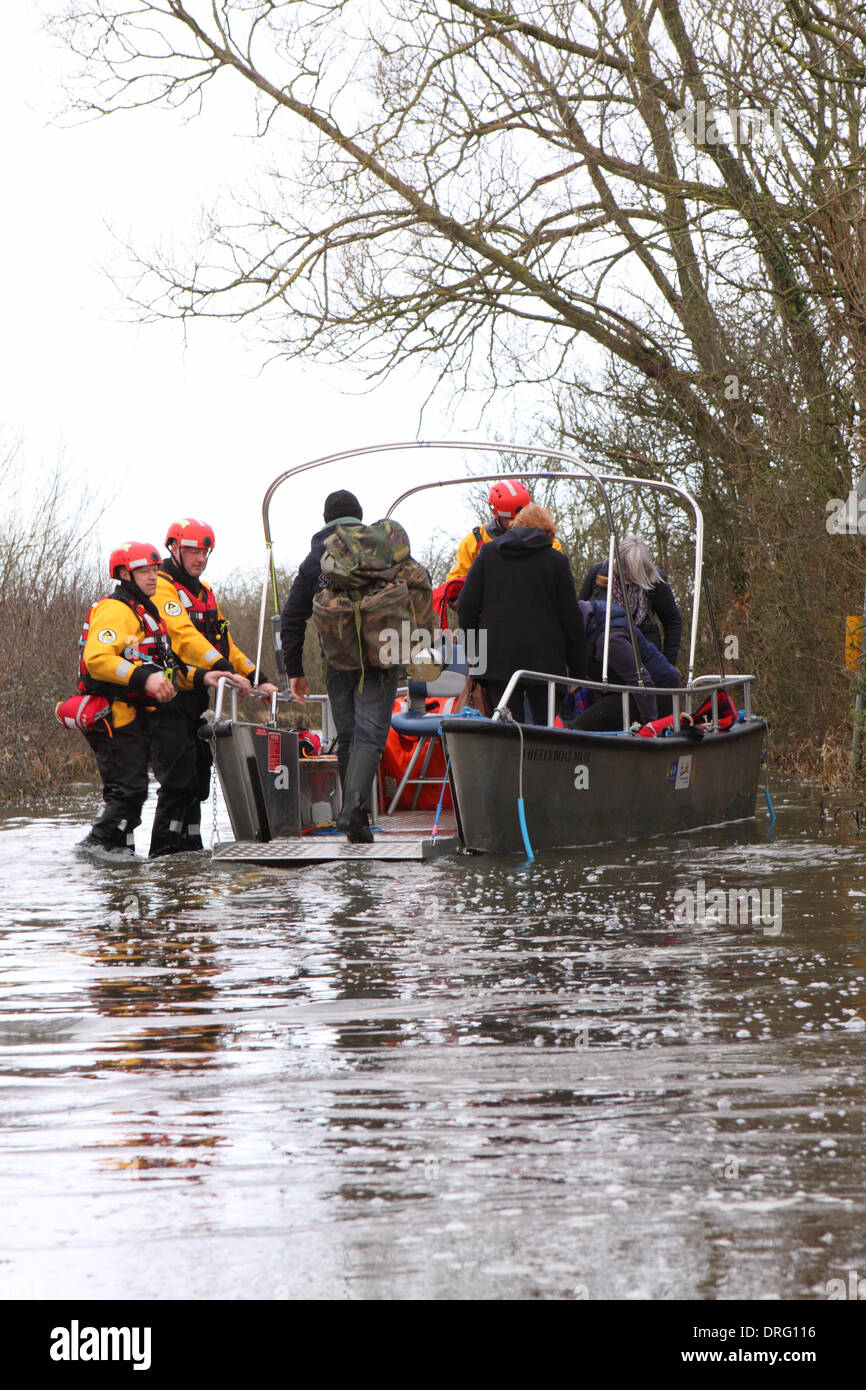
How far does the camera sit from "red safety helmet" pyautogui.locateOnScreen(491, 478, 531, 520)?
32.4 feet

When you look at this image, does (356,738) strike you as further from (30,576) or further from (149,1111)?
(30,576)

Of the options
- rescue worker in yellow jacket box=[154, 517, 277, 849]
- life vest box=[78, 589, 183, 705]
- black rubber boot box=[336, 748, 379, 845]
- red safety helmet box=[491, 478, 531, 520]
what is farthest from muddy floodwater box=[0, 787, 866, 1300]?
red safety helmet box=[491, 478, 531, 520]

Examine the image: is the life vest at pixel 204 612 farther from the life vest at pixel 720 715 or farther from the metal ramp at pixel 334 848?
the life vest at pixel 720 715

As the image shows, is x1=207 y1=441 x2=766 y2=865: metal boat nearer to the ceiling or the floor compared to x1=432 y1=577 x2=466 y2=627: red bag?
nearer to the floor

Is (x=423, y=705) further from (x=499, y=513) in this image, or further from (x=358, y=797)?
(x=358, y=797)

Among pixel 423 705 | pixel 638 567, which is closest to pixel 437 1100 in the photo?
pixel 423 705

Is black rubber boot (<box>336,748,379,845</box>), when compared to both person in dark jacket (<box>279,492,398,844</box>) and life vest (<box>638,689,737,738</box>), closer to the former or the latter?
person in dark jacket (<box>279,492,398,844</box>)

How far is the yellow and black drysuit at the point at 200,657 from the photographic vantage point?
981 cm

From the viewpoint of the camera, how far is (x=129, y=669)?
9.34 metres

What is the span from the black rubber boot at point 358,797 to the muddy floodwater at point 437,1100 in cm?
169

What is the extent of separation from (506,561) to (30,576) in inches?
492

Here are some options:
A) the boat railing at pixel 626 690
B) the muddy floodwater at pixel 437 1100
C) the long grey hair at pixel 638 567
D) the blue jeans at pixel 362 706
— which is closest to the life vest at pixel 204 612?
the blue jeans at pixel 362 706

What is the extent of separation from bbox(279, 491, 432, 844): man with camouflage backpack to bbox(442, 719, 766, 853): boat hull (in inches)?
24.0
